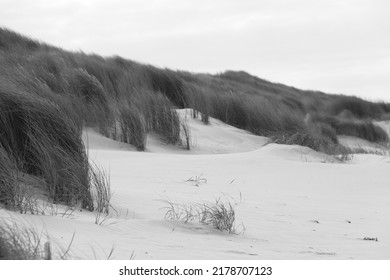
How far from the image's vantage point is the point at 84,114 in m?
8.55

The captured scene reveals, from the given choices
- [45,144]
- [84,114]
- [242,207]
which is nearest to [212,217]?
[242,207]

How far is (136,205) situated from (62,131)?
76 cm

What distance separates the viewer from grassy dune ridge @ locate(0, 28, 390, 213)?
4.46 metres

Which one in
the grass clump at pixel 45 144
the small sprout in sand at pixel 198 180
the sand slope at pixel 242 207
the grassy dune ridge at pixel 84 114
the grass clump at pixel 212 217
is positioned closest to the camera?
the sand slope at pixel 242 207

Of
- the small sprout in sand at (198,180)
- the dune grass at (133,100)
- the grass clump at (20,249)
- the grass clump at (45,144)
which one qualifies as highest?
the dune grass at (133,100)

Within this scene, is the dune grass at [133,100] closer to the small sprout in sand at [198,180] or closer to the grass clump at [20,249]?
the small sprout in sand at [198,180]

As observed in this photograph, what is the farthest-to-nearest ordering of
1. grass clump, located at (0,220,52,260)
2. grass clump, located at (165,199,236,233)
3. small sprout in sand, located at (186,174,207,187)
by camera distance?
small sprout in sand, located at (186,174,207,187), grass clump, located at (165,199,236,233), grass clump, located at (0,220,52,260)

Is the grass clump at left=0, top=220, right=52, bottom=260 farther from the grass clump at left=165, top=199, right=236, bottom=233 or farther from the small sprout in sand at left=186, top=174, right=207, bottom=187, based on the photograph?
the small sprout in sand at left=186, top=174, right=207, bottom=187

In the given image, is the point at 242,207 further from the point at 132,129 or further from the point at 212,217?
the point at 132,129

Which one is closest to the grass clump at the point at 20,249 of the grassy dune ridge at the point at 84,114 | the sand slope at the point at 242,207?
the sand slope at the point at 242,207

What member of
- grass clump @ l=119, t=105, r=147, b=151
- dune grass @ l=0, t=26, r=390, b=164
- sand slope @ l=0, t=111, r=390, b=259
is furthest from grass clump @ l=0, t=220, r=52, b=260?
grass clump @ l=119, t=105, r=147, b=151

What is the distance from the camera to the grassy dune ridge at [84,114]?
4461mm
